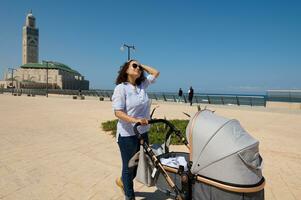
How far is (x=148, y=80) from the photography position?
12.9 feet

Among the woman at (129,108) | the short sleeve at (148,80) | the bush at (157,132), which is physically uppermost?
the short sleeve at (148,80)

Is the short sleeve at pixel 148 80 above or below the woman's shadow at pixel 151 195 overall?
→ above

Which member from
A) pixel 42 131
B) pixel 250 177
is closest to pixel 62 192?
pixel 250 177

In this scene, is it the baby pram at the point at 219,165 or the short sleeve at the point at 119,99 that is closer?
the baby pram at the point at 219,165

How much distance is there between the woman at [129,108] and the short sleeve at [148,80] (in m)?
0.01

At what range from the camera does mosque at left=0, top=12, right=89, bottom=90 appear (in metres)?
98.4

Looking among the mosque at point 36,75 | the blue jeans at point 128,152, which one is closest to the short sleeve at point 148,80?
the blue jeans at point 128,152

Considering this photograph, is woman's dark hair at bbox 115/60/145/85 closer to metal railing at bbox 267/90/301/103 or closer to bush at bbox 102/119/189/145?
bush at bbox 102/119/189/145

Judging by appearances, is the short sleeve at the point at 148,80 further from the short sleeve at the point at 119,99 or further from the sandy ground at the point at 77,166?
the sandy ground at the point at 77,166

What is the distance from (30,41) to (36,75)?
136 feet

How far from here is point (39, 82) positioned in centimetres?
10381

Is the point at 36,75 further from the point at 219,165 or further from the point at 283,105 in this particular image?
the point at 219,165

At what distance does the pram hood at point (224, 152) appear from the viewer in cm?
269

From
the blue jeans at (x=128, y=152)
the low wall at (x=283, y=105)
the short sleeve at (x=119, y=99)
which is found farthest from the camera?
the low wall at (x=283, y=105)
